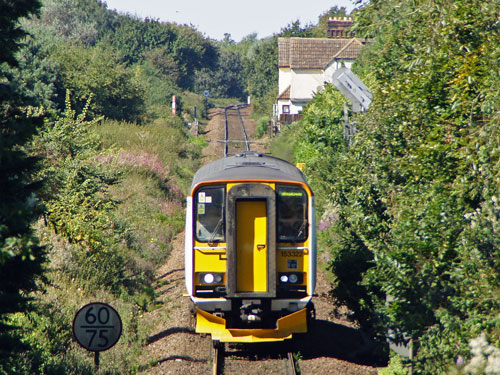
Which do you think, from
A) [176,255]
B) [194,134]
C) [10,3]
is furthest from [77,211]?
[194,134]

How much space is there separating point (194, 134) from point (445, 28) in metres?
39.0

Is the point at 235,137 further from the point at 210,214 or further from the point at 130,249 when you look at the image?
the point at 210,214

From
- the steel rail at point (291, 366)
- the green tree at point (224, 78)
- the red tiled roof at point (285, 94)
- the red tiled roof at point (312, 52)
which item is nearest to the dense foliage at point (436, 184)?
the steel rail at point (291, 366)

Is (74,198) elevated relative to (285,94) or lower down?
lower down

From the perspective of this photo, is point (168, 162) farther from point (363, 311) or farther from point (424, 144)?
point (424, 144)

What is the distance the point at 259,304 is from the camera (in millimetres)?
10398

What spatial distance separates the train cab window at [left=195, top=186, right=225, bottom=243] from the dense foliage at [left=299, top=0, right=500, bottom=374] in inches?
91.7

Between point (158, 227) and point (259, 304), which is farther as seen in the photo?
point (158, 227)

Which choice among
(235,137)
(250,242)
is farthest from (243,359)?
(235,137)

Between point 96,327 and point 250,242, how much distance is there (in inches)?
121

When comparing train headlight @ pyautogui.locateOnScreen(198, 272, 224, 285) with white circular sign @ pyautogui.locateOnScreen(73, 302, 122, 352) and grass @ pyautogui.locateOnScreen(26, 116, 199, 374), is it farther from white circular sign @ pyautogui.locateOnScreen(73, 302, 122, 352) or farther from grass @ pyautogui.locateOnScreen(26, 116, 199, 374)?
white circular sign @ pyautogui.locateOnScreen(73, 302, 122, 352)

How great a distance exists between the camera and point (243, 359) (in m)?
11.1

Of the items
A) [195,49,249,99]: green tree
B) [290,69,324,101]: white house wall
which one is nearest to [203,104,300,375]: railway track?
[290,69,324,101]: white house wall

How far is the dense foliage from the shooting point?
7.03 meters
